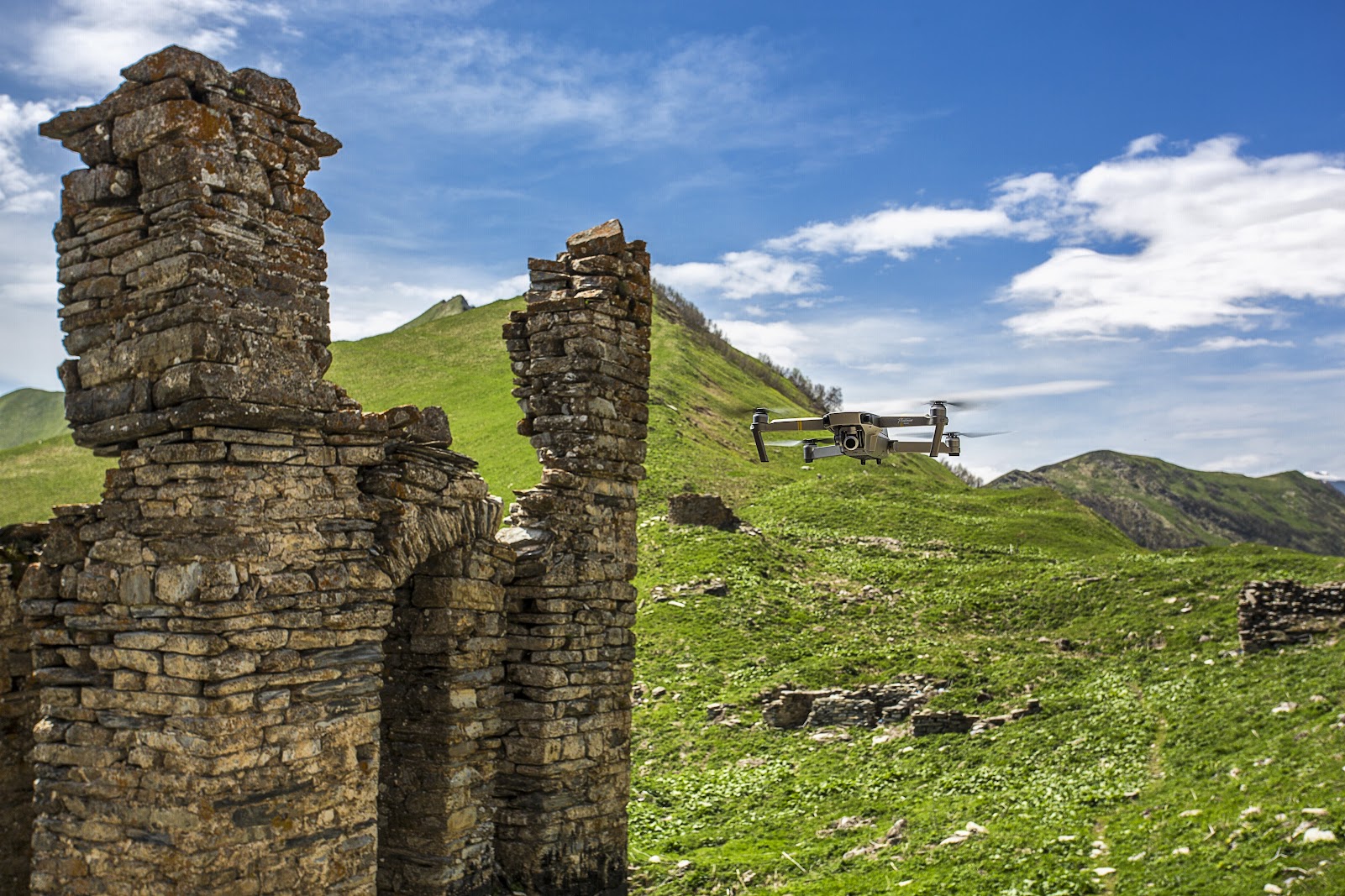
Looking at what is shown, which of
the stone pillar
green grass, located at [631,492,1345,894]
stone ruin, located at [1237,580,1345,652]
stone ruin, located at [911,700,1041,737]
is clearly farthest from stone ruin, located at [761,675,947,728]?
the stone pillar

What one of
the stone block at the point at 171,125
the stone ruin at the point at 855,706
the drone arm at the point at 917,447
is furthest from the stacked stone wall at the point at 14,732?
the stone ruin at the point at 855,706

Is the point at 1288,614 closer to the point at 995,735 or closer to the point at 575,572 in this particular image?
the point at 995,735

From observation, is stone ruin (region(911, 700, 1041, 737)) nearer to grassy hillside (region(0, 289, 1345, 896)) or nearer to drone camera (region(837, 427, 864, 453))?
grassy hillside (region(0, 289, 1345, 896))

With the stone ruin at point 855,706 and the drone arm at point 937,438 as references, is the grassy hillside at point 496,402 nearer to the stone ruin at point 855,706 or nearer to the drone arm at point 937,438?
the stone ruin at point 855,706

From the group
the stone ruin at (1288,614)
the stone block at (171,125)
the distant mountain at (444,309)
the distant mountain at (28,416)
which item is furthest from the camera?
the distant mountain at (28,416)

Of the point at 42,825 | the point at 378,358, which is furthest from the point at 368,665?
the point at 378,358

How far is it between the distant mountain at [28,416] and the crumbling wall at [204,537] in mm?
120389

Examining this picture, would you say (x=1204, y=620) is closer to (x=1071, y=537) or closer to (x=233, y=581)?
(x=1071, y=537)

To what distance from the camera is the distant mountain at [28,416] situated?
121375 mm

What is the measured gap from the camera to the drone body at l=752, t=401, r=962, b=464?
1407 centimetres

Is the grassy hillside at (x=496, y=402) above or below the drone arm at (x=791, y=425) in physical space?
above

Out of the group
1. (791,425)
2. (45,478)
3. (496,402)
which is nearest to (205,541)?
(791,425)

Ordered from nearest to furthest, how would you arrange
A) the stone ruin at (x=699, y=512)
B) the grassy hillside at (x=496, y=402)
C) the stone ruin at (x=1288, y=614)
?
the stone ruin at (x=1288, y=614) → the stone ruin at (x=699, y=512) → the grassy hillside at (x=496, y=402)

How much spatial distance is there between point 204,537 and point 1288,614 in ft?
63.9
